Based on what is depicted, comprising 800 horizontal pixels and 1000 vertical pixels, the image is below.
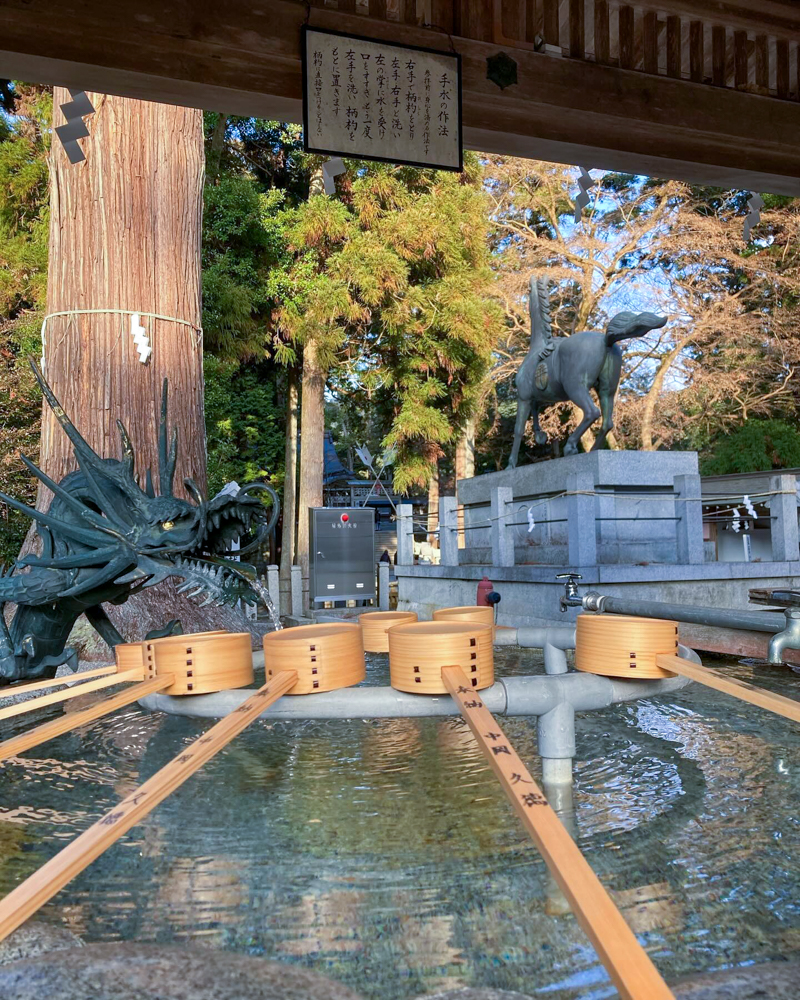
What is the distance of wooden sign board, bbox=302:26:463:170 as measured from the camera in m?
3.36

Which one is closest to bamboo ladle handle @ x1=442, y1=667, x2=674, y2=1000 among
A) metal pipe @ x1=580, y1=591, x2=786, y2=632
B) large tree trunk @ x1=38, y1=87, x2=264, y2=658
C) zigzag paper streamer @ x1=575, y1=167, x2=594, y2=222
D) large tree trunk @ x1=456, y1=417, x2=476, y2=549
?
metal pipe @ x1=580, y1=591, x2=786, y2=632

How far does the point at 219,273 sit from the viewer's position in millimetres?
14492

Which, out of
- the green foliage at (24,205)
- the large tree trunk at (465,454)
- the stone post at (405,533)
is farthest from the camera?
the large tree trunk at (465,454)

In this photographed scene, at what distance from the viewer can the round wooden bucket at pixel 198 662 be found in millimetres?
2633

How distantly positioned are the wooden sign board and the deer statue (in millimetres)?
5564

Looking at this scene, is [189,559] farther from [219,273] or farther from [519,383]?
[219,273]

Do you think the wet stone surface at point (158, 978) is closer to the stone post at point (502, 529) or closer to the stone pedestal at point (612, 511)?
the stone pedestal at point (612, 511)

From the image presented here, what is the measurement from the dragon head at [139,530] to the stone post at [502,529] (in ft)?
17.7

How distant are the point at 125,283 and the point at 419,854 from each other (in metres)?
6.31

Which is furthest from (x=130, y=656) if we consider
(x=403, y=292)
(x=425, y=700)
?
(x=403, y=292)

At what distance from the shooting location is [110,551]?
393 cm

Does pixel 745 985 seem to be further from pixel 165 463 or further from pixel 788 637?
pixel 165 463

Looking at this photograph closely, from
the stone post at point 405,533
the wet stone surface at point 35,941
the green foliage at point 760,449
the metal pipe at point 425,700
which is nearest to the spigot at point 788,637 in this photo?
the metal pipe at point 425,700

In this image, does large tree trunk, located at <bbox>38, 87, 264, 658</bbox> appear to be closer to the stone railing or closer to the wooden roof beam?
the stone railing
